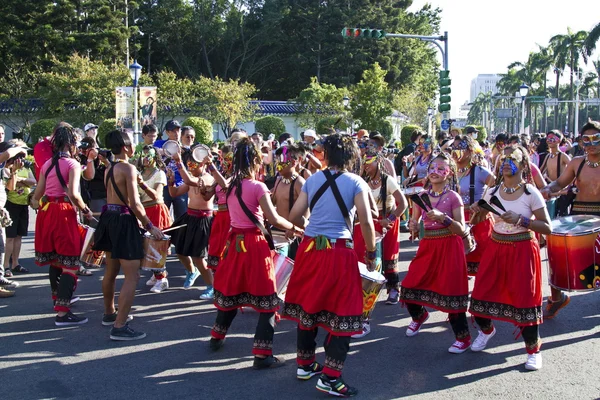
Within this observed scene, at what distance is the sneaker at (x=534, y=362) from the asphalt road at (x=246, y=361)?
0.20 ft

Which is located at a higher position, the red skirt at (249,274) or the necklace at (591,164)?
the necklace at (591,164)

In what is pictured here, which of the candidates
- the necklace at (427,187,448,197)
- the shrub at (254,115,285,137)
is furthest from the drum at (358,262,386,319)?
the shrub at (254,115,285,137)

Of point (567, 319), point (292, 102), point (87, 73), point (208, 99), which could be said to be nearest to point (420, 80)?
point (292, 102)

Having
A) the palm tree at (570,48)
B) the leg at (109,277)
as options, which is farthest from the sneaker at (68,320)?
the palm tree at (570,48)

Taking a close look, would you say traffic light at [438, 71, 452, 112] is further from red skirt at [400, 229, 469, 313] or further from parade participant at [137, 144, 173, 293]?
red skirt at [400, 229, 469, 313]

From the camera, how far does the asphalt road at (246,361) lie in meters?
4.97

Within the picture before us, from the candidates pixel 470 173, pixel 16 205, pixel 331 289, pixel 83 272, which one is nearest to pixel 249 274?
pixel 331 289

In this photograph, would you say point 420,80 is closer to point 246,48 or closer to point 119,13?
point 246,48

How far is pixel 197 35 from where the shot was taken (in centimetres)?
5356

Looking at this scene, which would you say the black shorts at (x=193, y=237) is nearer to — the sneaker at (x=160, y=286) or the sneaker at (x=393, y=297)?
the sneaker at (x=160, y=286)

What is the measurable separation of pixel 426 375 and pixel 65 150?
457 centimetres

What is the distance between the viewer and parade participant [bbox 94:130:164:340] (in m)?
5.98

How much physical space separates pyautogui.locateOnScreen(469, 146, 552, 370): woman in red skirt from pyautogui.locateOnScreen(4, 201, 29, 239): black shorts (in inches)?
268

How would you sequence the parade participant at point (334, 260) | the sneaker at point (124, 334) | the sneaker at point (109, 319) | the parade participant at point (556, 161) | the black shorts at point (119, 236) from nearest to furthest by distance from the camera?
the parade participant at point (334, 260), the black shorts at point (119, 236), the sneaker at point (124, 334), the sneaker at point (109, 319), the parade participant at point (556, 161)
